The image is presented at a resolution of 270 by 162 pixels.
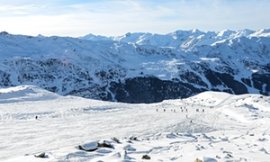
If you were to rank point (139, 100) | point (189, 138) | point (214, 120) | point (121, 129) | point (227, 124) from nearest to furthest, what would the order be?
point (189, 138) → point (121, 129) → point (227, 124) → point (214, 120) → point (139, 100)

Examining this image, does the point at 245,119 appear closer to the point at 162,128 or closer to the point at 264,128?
the point at 264,128

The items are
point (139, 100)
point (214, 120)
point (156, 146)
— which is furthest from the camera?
point (139, 100)

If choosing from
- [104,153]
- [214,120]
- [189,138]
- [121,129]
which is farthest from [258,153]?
[214,120]

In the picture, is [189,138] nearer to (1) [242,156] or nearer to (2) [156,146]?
(2) [156,146]

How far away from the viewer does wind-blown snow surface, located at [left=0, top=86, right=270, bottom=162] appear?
17.1 metres

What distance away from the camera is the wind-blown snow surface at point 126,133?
56.0 feet

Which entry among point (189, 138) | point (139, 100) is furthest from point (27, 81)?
point (189, 138)

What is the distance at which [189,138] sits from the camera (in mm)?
25984

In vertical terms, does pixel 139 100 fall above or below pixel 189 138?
below

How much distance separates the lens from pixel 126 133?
3131 cm

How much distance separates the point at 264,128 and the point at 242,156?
761 inches

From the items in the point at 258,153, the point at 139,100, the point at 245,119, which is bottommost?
the point at 139,100

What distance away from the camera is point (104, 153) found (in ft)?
57.2

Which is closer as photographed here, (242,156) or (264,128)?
(242,156)
